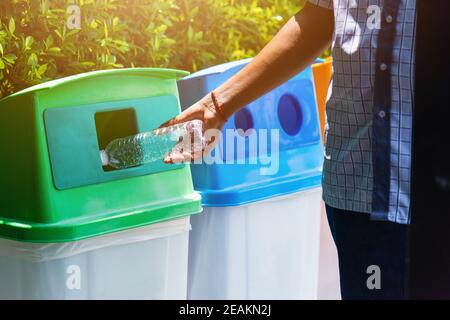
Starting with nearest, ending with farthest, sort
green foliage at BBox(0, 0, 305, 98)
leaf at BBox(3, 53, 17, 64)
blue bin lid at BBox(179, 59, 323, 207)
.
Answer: leaf at BBox(3, 53, 17, 64) → green foliage at BBox(0, 0, 305, 98) → blue bin lid at BBox(179, 59, 323, 207)

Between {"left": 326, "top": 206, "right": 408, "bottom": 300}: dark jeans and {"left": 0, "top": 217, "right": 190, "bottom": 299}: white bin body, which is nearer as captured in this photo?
{"left": 326, "top": 206, "right": 408, "bottom": 300}: dark jeans

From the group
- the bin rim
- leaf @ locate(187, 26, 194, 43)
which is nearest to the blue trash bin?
the bin rim

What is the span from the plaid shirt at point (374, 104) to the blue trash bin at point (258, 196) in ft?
3.42

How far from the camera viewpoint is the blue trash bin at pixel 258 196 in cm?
307

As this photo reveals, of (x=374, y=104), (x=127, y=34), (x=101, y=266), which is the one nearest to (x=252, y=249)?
(x=101, y=266)

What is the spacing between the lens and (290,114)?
3402mm

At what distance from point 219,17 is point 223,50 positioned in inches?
6.1

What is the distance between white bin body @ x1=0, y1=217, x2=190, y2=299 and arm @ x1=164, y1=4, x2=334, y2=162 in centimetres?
62

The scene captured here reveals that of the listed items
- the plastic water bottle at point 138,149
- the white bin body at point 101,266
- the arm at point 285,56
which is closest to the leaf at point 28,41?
the plastic water bottle at point 138,149

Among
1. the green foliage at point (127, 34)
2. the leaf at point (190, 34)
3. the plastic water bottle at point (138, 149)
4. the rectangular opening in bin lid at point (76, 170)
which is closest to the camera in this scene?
the rectangular opening in bin lid at point (76, 170)

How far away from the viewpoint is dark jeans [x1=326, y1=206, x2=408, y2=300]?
1993 mm

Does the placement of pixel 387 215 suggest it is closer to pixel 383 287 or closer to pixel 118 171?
pixel 383 287

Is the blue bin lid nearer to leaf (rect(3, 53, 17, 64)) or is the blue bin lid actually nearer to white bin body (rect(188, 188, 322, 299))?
white bin body (rect(188, 188, 322, 299))

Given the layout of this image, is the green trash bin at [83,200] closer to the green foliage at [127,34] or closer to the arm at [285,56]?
the green foliage at [127,34]
